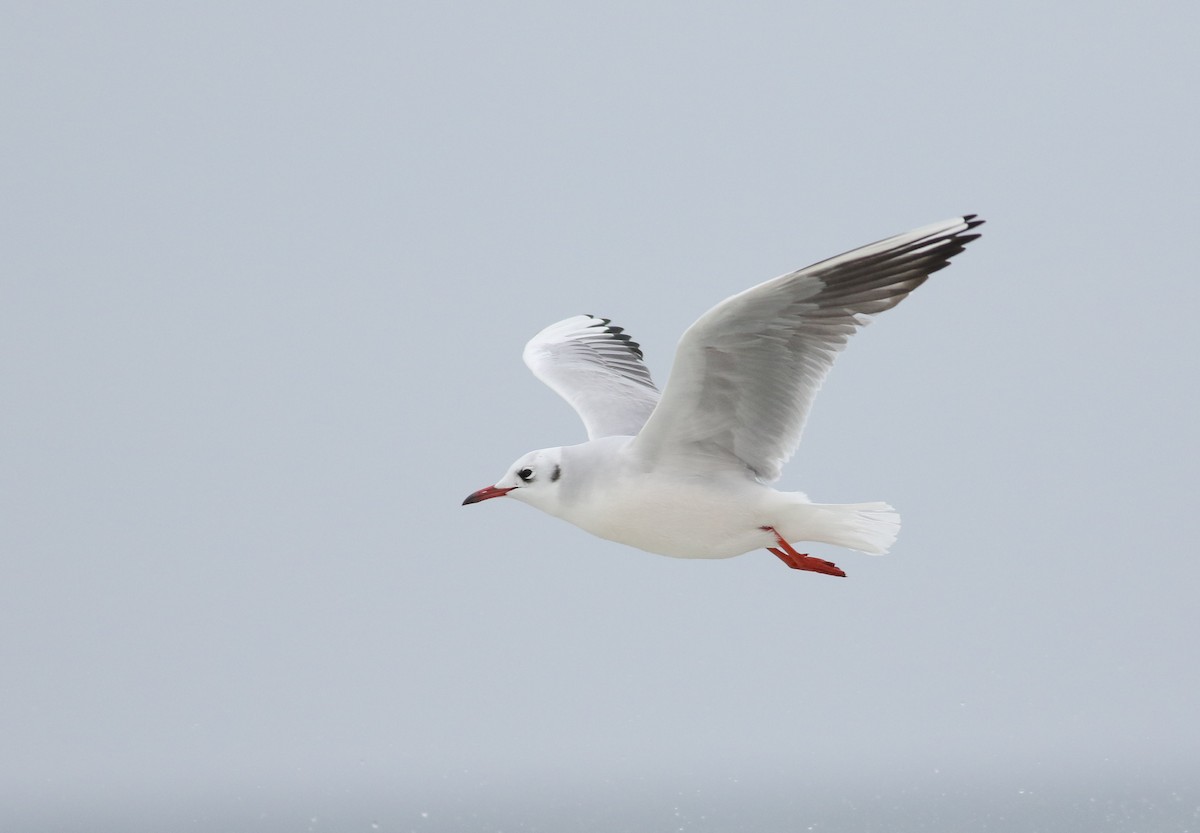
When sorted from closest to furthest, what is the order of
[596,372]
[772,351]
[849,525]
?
1. [772,351]
2. [849,525]
3. [596,372]

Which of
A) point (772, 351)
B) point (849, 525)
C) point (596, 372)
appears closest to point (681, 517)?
point (849, 525)

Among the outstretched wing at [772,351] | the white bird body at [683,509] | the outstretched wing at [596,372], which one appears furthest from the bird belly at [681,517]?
the outstretched wing at [596,372]

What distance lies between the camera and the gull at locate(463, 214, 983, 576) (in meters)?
6.75

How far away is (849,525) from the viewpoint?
25.3 ft

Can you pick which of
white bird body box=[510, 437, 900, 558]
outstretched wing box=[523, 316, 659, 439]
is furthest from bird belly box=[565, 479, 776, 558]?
outstretched wing box=[523, 316, 659, 439]

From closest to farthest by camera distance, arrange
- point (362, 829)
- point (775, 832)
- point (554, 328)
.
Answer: point (554, 328) < point (775, 832) < point (362, 829)

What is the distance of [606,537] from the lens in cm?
769

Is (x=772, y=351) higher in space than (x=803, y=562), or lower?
higher

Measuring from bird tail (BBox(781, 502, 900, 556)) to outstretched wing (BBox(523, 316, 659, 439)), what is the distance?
1.32m

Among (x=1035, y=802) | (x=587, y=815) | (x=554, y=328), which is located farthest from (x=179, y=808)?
(x=554, y=328)

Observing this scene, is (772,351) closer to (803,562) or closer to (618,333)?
(803,562)

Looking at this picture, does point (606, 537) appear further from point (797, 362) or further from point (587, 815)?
point (587, 815)

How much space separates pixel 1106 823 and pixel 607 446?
57369mm

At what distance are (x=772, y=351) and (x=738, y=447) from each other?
0.66 m
